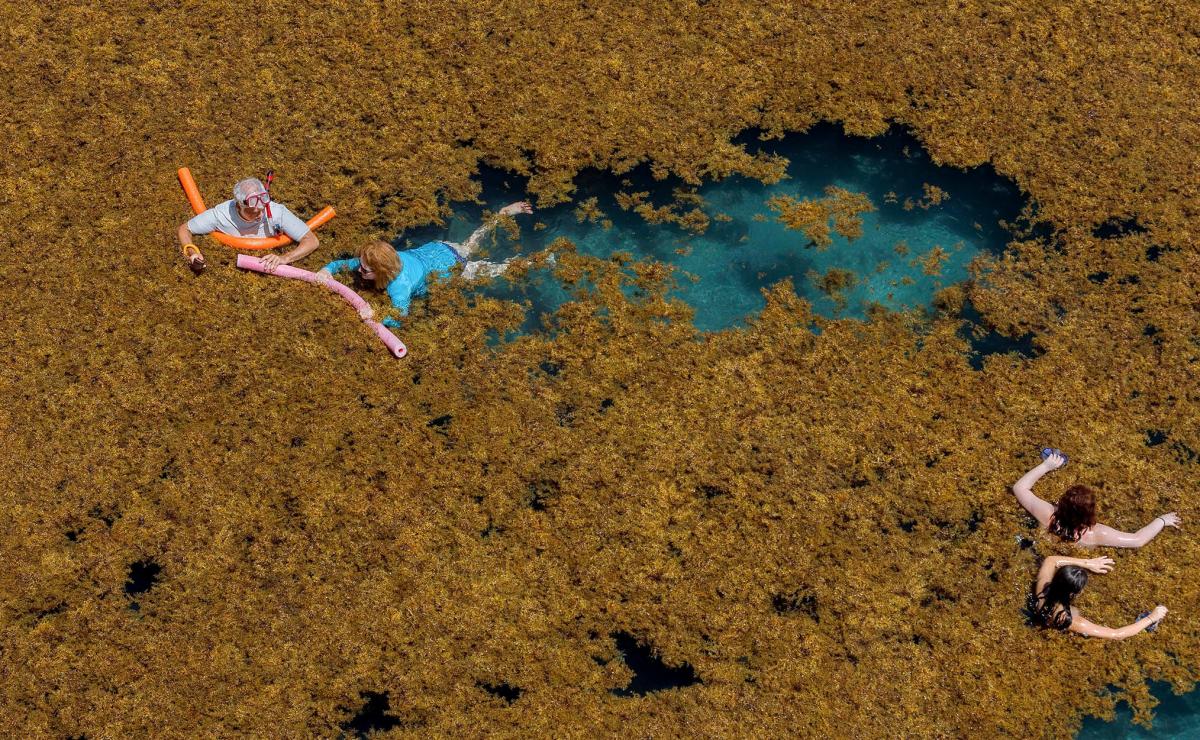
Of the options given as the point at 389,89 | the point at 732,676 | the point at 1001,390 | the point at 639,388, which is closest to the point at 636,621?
the point at 732,676

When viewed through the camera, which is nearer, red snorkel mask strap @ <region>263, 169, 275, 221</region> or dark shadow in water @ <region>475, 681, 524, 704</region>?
dark shadow in water @ <region>475, 681, 524, 704</region>

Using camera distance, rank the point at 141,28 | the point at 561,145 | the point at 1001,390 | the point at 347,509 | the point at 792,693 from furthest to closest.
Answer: the point at 141,28, the point at 561,145, the point at 1001,390, the point at 347,509, the point at 792,693

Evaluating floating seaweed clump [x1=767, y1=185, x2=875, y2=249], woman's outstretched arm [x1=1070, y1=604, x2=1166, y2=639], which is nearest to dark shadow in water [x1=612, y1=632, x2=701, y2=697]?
woman's outstretched arm [x1=1070, y1=604, x2=1166, y2=639]

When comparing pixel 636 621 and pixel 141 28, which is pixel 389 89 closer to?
pixel 141 28

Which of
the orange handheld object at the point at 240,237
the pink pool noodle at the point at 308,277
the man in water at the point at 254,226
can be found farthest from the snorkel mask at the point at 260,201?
the pink pool noodle at the point at 308,277

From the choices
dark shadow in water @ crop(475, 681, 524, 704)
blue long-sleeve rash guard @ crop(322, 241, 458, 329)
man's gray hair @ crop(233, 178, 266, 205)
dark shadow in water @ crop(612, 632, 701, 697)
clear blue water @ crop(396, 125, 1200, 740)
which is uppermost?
man's gray hair @ crop(233, 178, 266, 205)

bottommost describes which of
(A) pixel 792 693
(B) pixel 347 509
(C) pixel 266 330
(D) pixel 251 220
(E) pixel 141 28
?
(A) pixel 792 693

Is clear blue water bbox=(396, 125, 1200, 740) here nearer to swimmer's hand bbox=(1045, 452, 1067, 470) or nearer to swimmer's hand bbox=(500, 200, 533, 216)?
swimmer's hand bbox=(500, 200, 533, 216)

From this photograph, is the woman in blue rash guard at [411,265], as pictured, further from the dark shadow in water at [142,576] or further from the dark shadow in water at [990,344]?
the dark shadow in water at [990,344]
